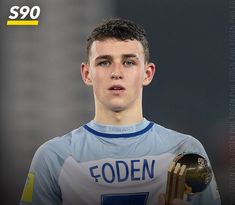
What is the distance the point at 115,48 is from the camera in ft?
5.96

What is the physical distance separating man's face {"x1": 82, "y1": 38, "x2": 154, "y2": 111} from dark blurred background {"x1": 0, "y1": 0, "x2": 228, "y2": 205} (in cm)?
5

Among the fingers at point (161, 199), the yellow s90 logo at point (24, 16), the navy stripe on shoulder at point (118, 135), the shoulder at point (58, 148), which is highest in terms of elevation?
the yellow s90 logo at point (24, 16)

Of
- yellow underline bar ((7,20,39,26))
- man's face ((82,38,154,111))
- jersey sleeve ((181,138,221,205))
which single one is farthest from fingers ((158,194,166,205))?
yellow underline bar ((7,20,39,26))

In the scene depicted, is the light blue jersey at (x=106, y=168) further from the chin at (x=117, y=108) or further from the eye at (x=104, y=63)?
the eye at (x=104, y=63)

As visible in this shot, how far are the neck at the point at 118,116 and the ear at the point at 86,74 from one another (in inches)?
4.9

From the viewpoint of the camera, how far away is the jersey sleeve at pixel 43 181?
181cm

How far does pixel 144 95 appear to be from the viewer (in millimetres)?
1873

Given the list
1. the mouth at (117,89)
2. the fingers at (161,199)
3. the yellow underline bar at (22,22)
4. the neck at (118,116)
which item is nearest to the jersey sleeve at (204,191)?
the fingers at (161,199)

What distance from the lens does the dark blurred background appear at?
Result: 6.14ft

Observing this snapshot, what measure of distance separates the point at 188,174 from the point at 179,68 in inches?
17.9

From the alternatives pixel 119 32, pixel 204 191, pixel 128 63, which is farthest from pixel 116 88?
pixel 204 191

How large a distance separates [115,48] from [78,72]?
0.64 ft

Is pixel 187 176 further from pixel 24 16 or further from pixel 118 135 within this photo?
pixel 24 16

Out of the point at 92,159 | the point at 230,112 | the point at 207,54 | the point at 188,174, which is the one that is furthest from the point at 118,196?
the point at 207,54
